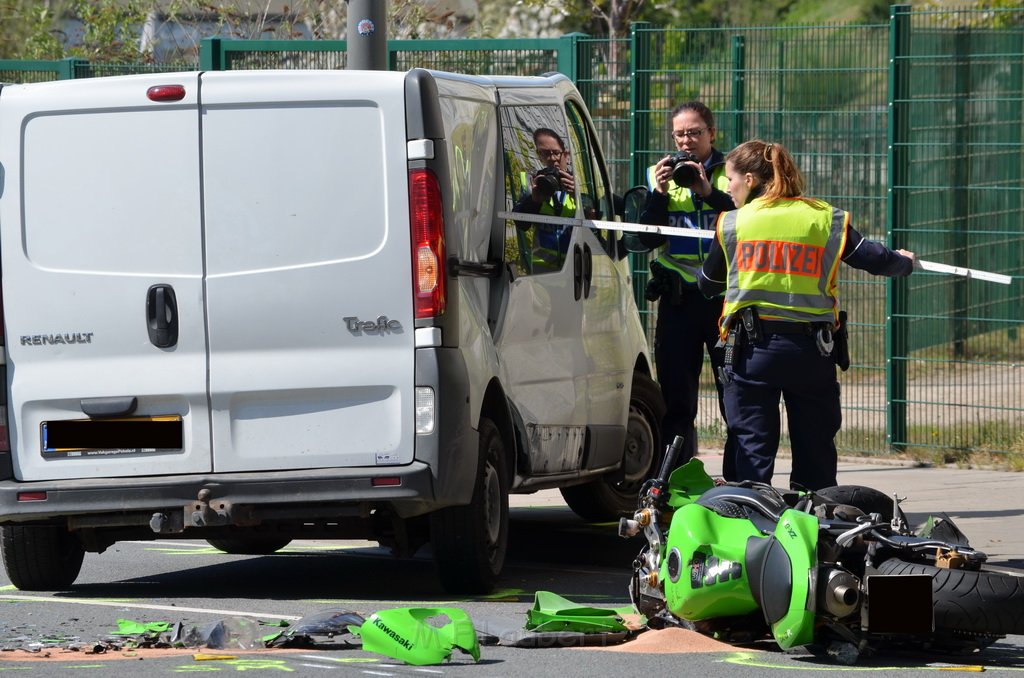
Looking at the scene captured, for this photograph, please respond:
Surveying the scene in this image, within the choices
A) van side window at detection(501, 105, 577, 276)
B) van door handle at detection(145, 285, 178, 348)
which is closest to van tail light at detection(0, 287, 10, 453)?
van door handle at detection(145, 285, 178, 348)

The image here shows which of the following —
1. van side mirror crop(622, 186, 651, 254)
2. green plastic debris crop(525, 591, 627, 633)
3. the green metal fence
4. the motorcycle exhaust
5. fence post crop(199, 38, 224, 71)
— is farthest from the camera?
fence post crop(199, 38, 224, 71)

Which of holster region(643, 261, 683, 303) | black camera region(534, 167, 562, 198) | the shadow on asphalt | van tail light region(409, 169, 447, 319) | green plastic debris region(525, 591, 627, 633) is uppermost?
black camera region(534, 167, 562, 198)

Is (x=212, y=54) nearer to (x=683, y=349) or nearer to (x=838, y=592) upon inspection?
(x=683, y=349)

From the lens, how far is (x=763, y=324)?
25.7 feet

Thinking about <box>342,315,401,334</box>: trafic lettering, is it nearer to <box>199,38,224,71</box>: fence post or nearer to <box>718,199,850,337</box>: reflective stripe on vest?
<box>718,199,850,337</box>: reflective stripe on vest

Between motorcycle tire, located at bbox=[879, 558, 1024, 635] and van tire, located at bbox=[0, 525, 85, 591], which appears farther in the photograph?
van tire, located at bbox=[0, 525, 85, 591]

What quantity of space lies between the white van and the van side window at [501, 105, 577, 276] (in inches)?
19.2

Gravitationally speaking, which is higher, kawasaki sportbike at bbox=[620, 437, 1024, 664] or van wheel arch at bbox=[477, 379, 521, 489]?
van wheel arch at bbox=[477, 379, 521, 489]

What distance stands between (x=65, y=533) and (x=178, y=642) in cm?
183

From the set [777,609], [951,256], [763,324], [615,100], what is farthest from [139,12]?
[777,609]

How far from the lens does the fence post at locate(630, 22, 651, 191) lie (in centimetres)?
1287

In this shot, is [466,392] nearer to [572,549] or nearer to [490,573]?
[490,573]

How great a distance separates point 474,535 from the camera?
7695 millimetres

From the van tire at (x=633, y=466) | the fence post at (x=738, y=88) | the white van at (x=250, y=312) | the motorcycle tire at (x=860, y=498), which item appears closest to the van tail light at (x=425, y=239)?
the white van at (x=250, y=312)
